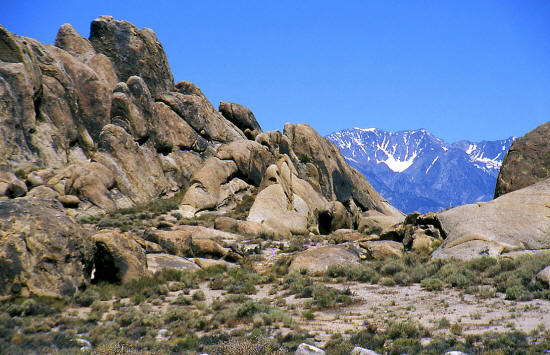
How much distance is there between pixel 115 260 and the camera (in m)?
21.3

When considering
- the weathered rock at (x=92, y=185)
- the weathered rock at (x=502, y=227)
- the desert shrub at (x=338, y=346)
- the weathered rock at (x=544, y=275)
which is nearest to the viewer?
the desert shrub at (x=338, y=346)

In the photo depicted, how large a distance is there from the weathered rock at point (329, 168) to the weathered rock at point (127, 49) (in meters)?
19.3

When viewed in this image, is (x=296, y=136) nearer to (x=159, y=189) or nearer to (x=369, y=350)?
(x=159, y=189)

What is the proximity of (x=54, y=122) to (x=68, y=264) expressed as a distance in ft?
108

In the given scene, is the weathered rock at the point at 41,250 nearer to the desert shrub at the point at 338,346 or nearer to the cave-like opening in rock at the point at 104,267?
the cave-like opening in rock at the point at 104,267

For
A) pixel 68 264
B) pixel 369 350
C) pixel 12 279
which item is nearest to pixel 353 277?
pixel 369 350

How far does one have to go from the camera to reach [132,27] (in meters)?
64.5

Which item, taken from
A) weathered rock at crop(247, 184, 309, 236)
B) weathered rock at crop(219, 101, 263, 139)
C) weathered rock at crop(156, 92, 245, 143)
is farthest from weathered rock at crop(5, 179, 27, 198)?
weathered rock at crop(219, 101, 263, 139)

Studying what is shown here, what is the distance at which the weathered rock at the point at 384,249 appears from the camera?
27.0m

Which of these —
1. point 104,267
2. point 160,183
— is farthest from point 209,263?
point 160,183

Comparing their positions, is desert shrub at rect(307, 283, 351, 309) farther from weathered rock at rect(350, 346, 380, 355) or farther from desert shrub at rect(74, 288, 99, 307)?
desert shrub at rect(74, 288, 99, 307)

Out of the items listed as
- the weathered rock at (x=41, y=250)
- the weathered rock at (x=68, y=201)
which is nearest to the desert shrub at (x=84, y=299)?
the weathered rock at (x=41, y=250)

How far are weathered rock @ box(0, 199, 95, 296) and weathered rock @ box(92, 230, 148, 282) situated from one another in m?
0.78

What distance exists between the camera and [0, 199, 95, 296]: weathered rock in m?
17.3
